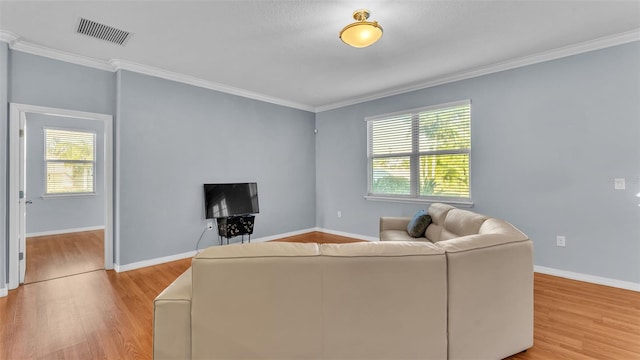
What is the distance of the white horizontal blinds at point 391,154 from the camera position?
4.83 m

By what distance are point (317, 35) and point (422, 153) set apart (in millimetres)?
2572

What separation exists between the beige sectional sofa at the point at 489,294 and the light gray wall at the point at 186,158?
12.4ft

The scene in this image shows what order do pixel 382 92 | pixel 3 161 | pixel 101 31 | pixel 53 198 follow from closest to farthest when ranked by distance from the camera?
1. pixel 101 31
2. pixel 3 161
3. pixel 382 92
4. pixel 53 198

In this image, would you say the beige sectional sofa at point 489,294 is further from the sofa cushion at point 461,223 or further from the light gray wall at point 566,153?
the light gray wall at point 566,153

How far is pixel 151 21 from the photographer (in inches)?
106

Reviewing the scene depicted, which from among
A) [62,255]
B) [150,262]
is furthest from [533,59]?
[62,255]

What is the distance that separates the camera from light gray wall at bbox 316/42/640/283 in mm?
3057

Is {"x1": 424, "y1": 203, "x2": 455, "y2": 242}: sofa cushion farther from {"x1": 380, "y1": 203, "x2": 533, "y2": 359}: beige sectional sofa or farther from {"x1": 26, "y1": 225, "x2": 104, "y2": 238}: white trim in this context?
{"x1": 26, "y1": 225, "x2": 104, "y2": 238}: white trim

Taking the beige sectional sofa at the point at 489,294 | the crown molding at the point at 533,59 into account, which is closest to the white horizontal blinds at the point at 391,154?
the crown molding at the point at 533,59

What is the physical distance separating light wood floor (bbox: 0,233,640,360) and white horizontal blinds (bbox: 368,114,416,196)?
7.41 feet

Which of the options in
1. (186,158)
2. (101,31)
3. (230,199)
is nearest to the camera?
(101,31)

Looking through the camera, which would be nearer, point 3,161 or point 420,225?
point 3,161

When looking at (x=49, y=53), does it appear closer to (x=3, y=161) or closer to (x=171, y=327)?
(x=3, y=161)

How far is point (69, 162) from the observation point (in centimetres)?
599
